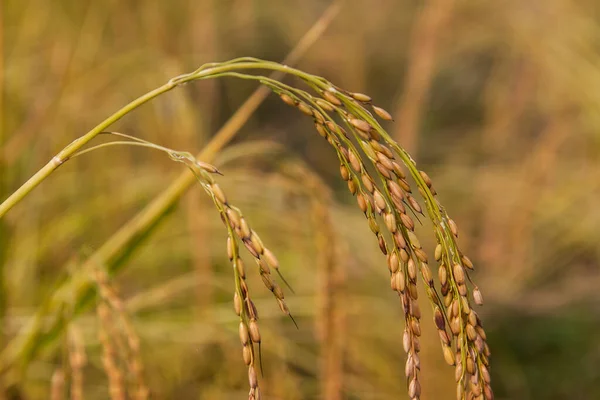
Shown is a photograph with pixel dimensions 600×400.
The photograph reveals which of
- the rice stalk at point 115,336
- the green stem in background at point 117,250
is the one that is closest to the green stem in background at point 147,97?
the rice stalk at point 115,336

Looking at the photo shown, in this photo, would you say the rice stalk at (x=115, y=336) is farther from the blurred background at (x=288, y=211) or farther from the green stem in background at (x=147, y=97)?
the green stem in background at (x=147, y=97)

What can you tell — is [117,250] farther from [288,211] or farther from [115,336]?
[288,211]

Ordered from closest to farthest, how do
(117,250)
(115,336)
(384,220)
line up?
(384,220) < (115,336) < (117,250)

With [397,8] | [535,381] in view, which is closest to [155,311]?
[535,381]

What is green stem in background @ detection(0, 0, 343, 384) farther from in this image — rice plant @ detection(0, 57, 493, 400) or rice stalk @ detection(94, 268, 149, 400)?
rice plant @ detection(0, 57, 493, 400)

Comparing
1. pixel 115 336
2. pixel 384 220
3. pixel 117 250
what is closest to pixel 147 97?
pixel 384 220

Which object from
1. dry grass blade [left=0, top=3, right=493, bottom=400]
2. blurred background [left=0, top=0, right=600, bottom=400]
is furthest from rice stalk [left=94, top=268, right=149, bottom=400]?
dry grass blade [left=0, top=3, right=493, bottom=400]

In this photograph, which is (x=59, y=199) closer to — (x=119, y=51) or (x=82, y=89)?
(x=82, y=89)

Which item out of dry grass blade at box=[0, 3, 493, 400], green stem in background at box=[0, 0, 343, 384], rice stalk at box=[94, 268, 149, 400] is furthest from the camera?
green stem in background at box=[0, 0, 343, 384]
